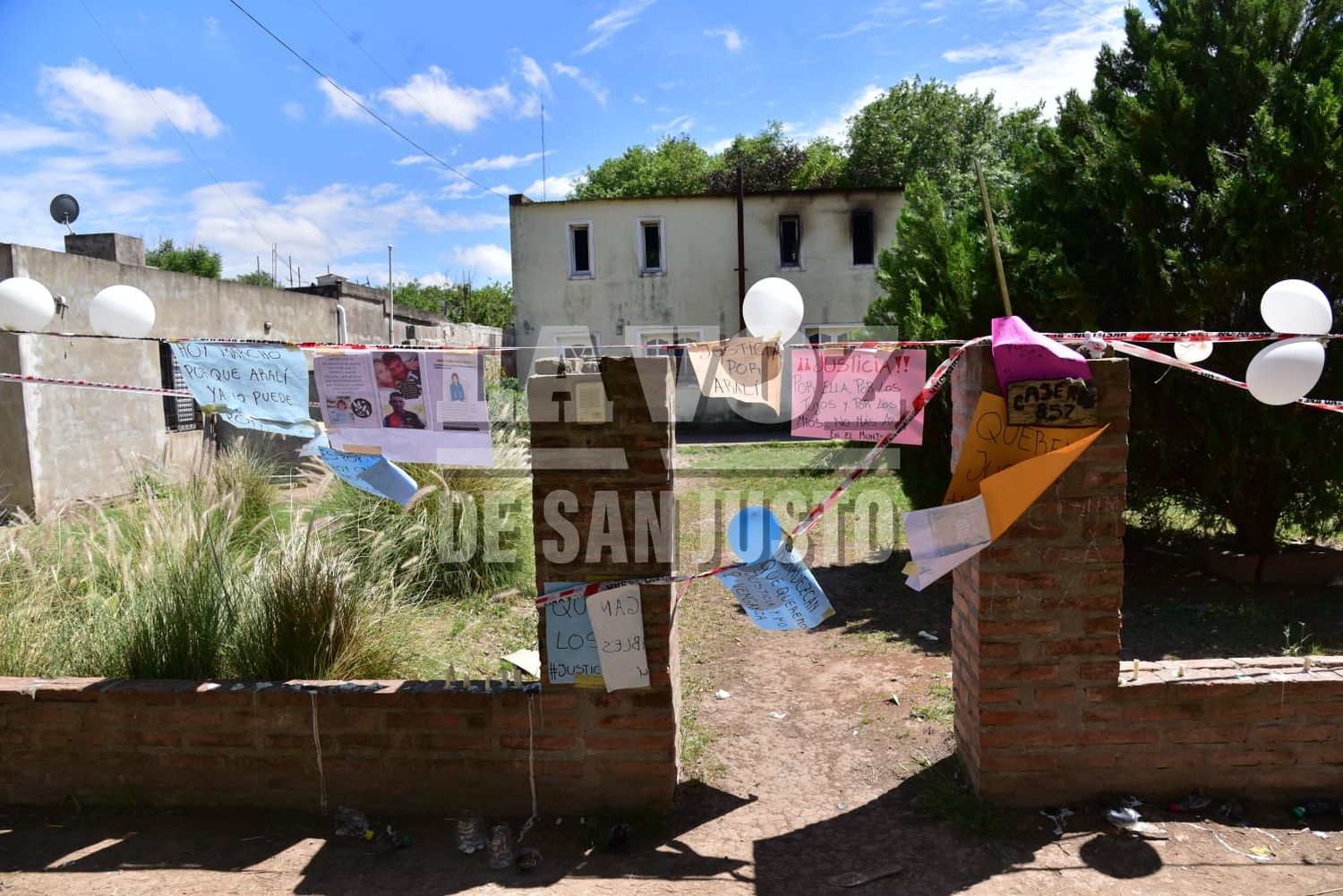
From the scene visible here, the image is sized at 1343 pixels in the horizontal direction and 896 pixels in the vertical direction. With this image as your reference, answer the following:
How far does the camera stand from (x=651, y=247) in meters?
21.7

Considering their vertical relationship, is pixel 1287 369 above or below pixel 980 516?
above

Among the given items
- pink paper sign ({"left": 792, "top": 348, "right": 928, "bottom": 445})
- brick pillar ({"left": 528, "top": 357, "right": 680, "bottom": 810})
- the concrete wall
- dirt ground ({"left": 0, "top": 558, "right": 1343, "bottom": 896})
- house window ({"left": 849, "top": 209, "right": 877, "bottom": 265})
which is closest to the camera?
dirt ground ({"left": 0, "top": 558, "right": 1343, "bottom": 896})

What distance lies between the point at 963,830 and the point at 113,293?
4605 mm

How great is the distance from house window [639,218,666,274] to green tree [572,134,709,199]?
58.1 ft

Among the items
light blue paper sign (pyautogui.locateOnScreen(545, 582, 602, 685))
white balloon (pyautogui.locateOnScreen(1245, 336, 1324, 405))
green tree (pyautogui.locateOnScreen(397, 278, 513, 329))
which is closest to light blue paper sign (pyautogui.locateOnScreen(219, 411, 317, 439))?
light blue paper sign (pyautogui.locateOnScreen(545, 582, 602, 685))

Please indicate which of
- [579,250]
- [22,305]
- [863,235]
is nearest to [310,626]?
[22,305]

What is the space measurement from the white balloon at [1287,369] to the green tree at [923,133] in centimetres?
2816

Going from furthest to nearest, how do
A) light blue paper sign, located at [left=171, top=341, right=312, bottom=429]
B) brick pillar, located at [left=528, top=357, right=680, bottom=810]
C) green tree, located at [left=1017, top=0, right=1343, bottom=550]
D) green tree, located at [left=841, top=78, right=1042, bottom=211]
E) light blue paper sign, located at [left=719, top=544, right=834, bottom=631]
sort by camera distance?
green tree, located at [left=841, top=78, right=1042, bottom=211] < green tree, located at [left=1017, top=0, right=1343, bottom=550] < light blue paper sign, located at [left=171, top=341, right=312, bottom=429] < light blue paper sign, located at [left=719, top=544, right=834, bottom=631] < brick pillar, located at [left=528, top=357, right=680, bottom=810]

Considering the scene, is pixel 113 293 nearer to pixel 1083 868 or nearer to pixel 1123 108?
pixel 1083 868

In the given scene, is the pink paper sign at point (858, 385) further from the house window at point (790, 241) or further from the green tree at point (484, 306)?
the green tree at point (484, 306)

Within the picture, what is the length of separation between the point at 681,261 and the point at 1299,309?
1831cm

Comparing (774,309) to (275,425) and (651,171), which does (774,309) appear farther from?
(651,171)

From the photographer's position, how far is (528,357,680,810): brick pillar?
3414 millimetres

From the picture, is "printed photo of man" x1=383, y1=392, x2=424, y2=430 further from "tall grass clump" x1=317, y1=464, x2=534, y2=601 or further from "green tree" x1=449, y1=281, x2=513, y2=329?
"green tree" x1=449, y1=281, x2=513, y2=329
